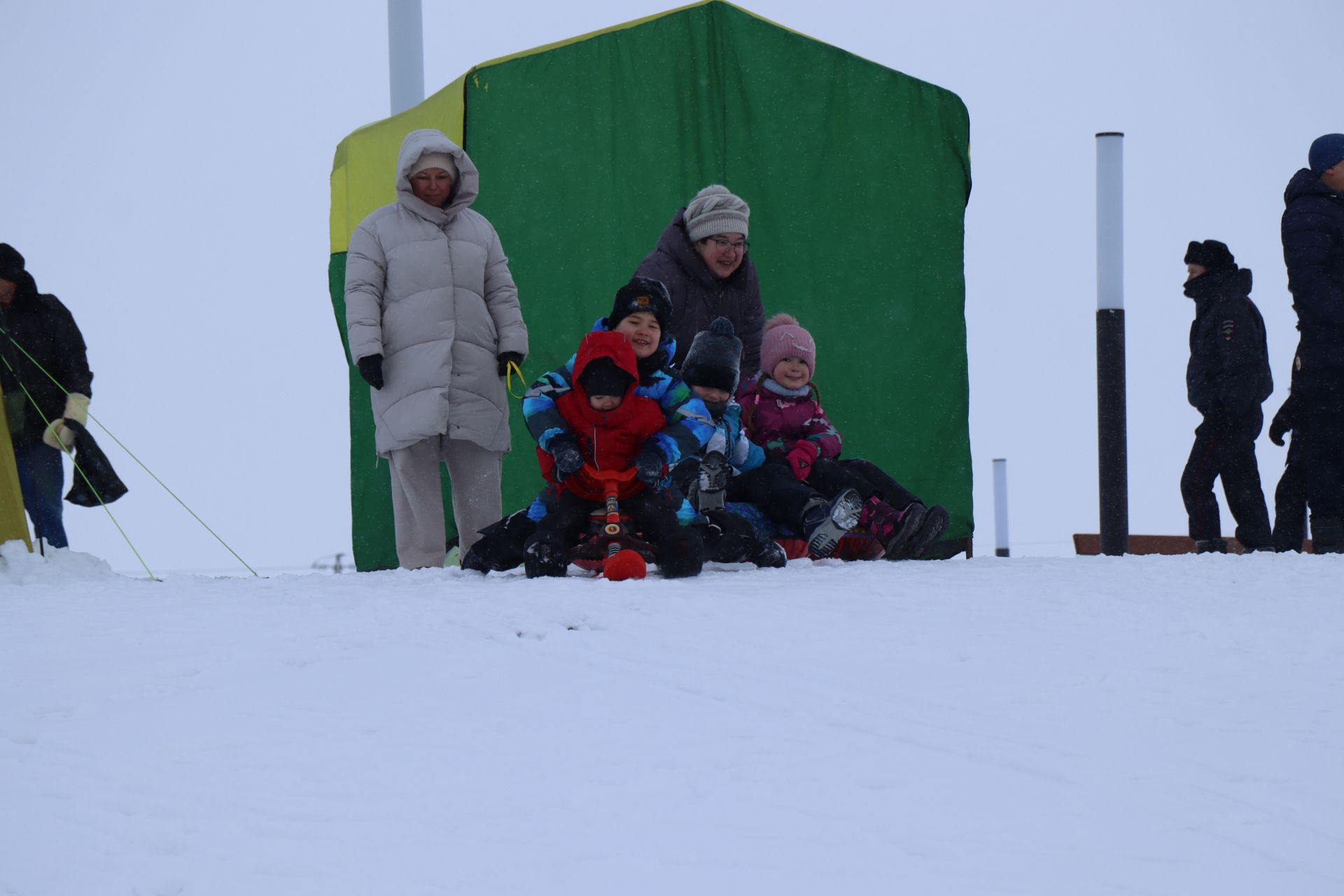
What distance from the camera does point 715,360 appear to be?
4.19 m

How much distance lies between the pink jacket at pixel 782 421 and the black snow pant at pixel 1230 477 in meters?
1.82

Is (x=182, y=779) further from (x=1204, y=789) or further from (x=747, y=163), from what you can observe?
(x=747, y=163)

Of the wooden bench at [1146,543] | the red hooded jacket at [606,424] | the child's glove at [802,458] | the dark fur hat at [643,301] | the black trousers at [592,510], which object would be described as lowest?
the wooden bench at [1146,543]

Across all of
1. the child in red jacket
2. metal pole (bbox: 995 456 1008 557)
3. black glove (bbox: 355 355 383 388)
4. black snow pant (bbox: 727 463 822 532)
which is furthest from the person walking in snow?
metal pole (bbox: 995 456 1008 557)

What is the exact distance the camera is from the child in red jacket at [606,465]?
385 centimetres

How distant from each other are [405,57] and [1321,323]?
475 centimetres

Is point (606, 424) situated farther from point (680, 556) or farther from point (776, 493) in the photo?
point (776, 493)

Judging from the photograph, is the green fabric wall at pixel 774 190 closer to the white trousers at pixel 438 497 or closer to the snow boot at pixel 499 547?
the white trousers at pixel 438 497

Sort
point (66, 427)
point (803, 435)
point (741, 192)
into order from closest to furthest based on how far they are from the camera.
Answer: point (803, 435)
point (66, 427)
point (741, 192)

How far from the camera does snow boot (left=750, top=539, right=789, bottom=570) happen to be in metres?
4.27

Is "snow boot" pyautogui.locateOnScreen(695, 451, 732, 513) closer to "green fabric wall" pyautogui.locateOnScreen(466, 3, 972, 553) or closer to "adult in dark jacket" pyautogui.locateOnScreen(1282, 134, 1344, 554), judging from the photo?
"green fabric wall" pyautogui.locateOnScreen(466, 3, 972, 553)

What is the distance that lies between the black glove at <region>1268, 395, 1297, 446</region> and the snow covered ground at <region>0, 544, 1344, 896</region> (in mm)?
2422

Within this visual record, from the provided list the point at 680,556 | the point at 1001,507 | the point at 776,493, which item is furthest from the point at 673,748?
the point at 1001,507

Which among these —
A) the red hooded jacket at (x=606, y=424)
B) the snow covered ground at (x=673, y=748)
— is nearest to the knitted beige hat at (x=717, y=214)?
the red hooded jacket at (x=606, y=424)
